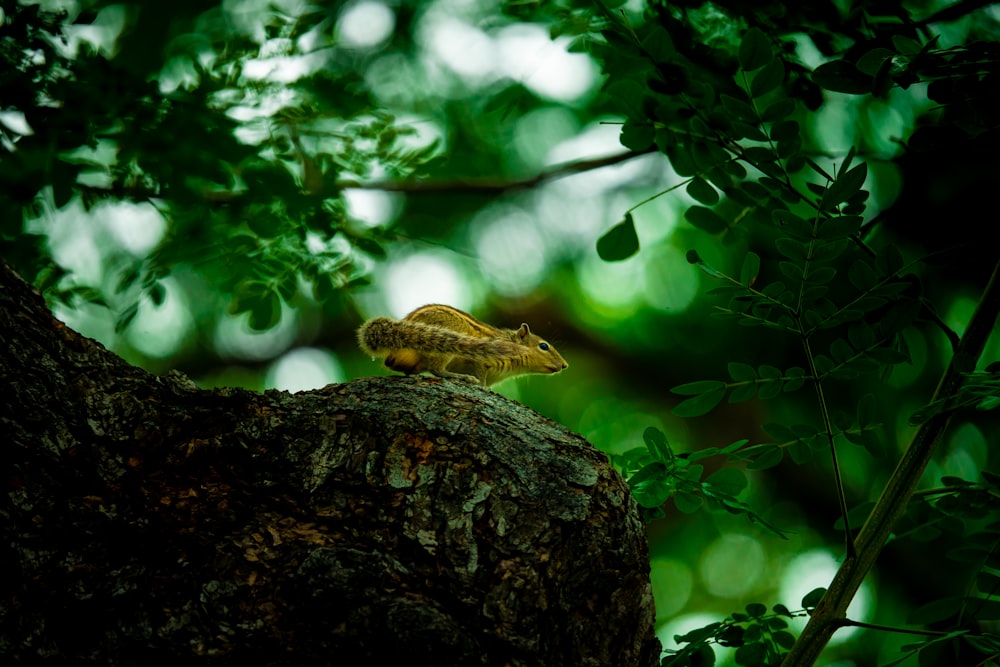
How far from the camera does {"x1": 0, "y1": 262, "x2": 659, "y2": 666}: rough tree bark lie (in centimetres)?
207

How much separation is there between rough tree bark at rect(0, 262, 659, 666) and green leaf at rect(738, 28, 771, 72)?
3.87 ft

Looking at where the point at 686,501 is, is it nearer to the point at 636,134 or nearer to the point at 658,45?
the point at 636,134

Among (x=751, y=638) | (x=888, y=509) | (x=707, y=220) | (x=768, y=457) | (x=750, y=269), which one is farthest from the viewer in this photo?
(x=707, y=220)

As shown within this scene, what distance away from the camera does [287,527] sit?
224 cm

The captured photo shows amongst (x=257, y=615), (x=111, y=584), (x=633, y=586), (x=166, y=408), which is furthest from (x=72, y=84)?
(x=633, y=586)

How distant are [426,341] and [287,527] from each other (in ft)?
5.35

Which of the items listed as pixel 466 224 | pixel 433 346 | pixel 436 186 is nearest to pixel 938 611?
pixel 433 346

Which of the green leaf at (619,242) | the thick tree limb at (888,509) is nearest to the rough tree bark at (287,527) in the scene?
the thick tree limb at (888,509)

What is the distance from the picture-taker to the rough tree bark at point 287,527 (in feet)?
6.78

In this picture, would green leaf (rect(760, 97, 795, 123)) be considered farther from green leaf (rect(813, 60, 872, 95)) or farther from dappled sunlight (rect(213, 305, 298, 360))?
dappled sunlight (rect(213, 305, 298, 360))

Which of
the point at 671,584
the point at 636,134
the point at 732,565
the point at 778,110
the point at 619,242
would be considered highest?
the point at 778,110

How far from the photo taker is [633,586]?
228 centimetres

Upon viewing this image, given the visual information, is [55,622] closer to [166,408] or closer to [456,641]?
[166,408]

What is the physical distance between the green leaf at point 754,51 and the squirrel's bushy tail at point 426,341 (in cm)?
174
